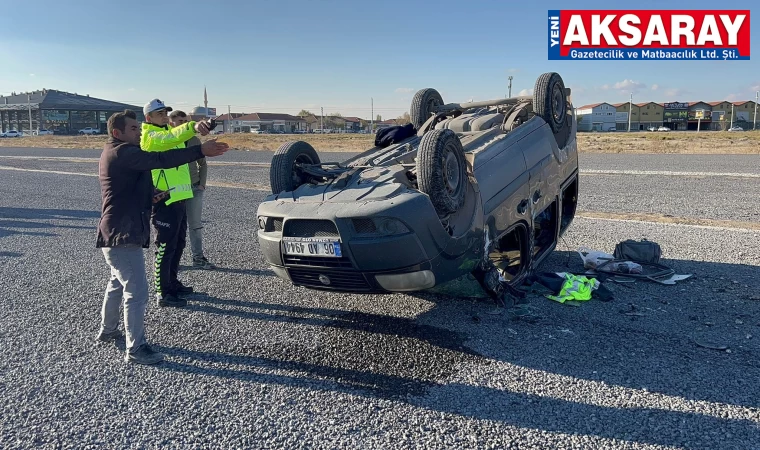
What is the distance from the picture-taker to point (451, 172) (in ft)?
13.8

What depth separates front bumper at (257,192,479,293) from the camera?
3.82 metres

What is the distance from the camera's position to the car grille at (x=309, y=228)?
400cm

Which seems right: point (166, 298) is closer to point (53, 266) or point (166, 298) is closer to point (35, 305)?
point (35, 305)

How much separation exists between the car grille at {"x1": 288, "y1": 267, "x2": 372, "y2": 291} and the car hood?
0.54m

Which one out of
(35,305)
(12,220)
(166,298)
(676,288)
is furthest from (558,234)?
(12,220)

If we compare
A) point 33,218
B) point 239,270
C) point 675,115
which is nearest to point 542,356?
point 239,270

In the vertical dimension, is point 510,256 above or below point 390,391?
above

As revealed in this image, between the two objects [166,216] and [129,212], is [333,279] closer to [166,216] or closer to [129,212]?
[129,212]

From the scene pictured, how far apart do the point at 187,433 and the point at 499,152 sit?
10.7 ft

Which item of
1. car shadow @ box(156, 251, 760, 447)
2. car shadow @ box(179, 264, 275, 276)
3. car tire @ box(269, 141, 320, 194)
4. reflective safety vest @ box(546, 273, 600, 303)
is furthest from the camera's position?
car shadow @ box(179, 264, 275, 276)

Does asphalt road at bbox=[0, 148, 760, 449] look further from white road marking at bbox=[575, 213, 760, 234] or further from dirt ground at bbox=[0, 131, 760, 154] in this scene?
dirt ground at bbox=[0, 131, 760, 154]

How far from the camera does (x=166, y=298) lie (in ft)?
17.1

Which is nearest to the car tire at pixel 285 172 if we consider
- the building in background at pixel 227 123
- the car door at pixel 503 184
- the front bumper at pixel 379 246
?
Answer: the front bumper at pixel 379 246

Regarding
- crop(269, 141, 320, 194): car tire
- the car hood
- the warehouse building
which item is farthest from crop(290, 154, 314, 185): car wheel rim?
the warehouse building
